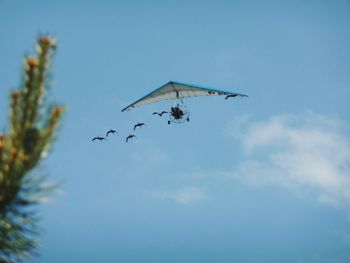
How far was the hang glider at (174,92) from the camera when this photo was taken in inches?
804

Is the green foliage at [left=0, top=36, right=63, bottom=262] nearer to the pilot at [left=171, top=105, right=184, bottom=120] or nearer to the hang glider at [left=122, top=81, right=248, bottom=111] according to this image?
the pilot at [left=171, top=105, right=184, bottom=120]

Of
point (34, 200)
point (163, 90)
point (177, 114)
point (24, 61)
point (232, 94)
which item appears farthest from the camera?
point (163, 90)

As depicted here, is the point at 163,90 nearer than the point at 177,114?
No

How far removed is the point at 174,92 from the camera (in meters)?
22.7

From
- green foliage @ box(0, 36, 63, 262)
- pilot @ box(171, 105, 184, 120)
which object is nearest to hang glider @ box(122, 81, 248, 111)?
pilot @ box(171, 105, 184, 120)

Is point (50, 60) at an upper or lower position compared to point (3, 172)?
upper

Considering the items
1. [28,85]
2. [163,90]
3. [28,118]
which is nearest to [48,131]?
[28,118]

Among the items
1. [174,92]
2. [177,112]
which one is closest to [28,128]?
[177,112]

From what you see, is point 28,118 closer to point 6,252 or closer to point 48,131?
point 48,131

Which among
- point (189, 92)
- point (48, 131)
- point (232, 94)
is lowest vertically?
point (48, 131)

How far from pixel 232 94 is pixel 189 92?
3.44 m

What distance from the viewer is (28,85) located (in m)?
3.43

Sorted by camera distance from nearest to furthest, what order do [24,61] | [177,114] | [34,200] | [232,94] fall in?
[24,61] → [34,200] → [177,114] → [232,94]

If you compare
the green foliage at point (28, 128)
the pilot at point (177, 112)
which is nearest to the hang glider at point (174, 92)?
the pilot at point (177, 112)
